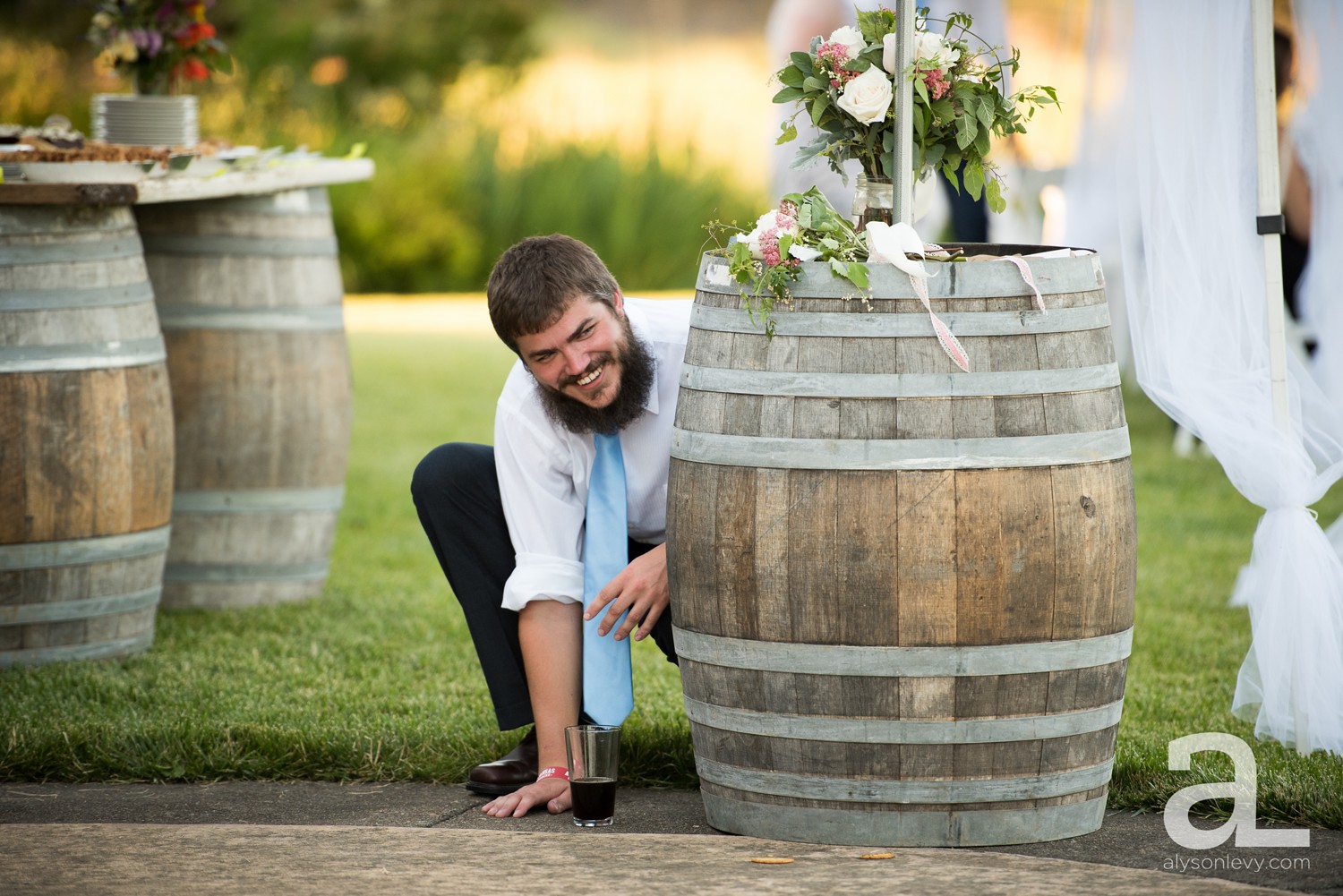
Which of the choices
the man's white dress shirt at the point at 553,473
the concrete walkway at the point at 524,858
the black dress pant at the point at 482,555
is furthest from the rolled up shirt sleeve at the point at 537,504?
the concrete walkway at the point at 524,858

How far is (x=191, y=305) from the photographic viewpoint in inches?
177

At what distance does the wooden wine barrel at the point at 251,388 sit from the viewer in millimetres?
4496

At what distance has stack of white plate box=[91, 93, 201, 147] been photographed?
4824mm

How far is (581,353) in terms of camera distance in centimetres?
289

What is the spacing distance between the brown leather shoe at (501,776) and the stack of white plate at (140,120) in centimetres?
254

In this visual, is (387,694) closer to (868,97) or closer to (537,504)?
(537,504)

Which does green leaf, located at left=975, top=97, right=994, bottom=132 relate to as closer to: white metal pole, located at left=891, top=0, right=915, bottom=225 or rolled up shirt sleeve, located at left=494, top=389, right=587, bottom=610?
white metal pole, located at left=891, top=0, right=915, bottom=225

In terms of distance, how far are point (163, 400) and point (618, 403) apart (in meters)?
1.60

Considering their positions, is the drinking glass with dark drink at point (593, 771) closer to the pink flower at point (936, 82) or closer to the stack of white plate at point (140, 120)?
the pink flower at point (936, 82)

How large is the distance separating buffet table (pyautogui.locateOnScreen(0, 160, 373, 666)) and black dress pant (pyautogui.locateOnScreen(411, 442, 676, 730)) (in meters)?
1.17

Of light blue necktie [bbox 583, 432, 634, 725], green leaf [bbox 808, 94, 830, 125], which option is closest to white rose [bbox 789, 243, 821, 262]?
green leaf [bbox 808, 94, 830, 125]

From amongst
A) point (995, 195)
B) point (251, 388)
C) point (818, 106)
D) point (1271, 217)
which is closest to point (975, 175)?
point (995, 195)

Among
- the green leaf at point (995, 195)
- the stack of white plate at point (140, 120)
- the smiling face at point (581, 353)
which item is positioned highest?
the stack of white plate at point (140, 120)

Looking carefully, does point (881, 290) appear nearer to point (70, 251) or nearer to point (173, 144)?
point (70, 251)
